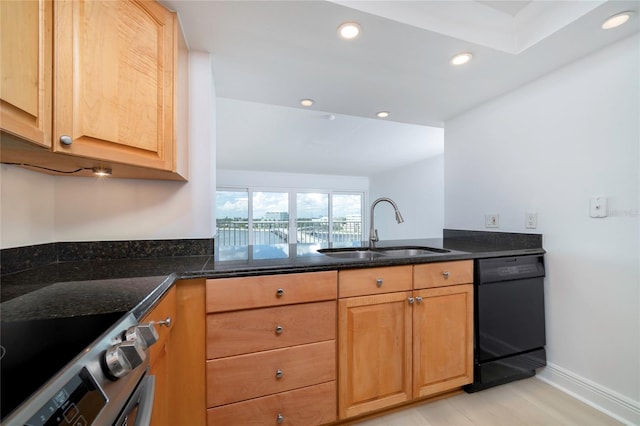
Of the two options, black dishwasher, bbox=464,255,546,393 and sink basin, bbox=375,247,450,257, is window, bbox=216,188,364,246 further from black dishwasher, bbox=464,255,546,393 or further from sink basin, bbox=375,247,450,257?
black dishwasher, bbox=464,255,546,393

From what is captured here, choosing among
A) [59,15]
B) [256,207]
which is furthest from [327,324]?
[256,207]

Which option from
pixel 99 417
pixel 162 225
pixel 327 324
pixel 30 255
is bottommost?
pixel 327 324

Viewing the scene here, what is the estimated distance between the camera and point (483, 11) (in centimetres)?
146

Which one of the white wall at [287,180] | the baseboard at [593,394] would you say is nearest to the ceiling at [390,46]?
the baseboard at [593,394]

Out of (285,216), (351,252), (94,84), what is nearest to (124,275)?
(94,84)

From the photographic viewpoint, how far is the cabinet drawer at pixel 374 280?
1.30 m

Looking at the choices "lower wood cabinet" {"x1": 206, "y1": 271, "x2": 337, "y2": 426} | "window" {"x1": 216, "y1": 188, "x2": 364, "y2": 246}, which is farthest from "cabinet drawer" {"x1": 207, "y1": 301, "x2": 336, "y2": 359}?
"window" {"x1": 216, "y1": 188, "x2": 364, "y2": 246}

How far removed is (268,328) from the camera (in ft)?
3.87

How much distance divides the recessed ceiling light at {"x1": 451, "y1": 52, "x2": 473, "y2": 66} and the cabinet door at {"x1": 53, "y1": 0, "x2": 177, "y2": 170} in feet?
5.09

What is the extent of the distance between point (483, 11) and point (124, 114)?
6.26ft

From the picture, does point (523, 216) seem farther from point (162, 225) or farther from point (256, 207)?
point (256, 207)

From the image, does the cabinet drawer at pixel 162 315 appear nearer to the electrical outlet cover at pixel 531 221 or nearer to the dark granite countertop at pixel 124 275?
the dark granite countertop at pixel 124 275

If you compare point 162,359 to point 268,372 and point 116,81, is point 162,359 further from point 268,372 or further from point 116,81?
point 116,81

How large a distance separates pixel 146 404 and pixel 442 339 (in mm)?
1444
